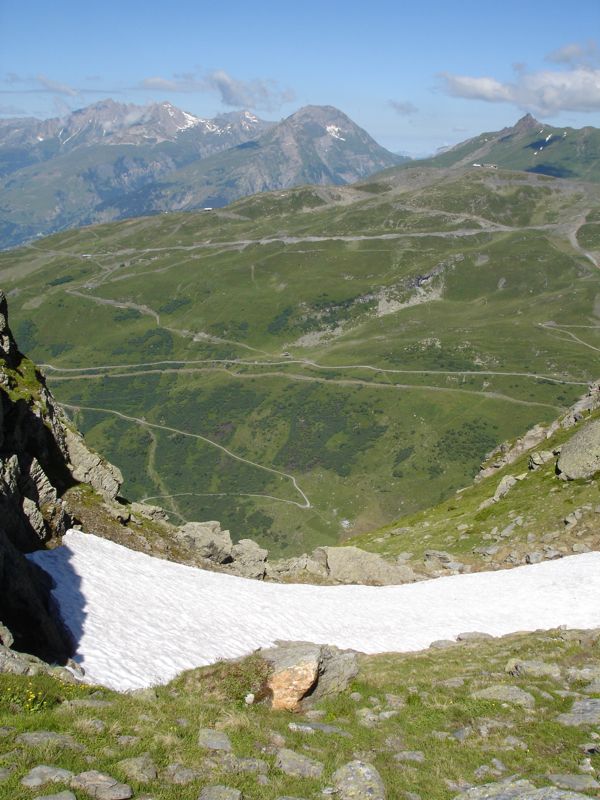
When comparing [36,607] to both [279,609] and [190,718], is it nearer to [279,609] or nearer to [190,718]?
[190,718]

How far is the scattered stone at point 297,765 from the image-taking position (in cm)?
1537

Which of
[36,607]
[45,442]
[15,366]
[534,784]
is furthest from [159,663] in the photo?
[15,366]

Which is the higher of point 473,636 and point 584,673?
point 584,673

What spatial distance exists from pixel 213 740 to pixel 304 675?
6195mm

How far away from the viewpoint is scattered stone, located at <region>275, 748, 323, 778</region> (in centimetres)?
1537

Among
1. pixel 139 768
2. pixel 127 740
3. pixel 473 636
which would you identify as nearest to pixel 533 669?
pixel 473 636

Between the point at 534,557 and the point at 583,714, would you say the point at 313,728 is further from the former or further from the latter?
the point at 534,557

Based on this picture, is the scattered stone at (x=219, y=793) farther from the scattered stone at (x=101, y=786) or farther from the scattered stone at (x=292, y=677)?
the scattered stone at (x=292, y=677)

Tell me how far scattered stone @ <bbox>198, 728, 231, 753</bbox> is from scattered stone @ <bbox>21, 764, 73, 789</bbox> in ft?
13.2

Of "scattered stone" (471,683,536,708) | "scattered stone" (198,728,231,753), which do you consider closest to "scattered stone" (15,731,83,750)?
"scattered stone" (198,728,231,753)

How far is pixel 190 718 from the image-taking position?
18031 millimetres

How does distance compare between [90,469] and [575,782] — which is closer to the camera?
[575,782]

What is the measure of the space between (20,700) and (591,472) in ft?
191

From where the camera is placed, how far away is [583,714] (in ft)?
66.8
